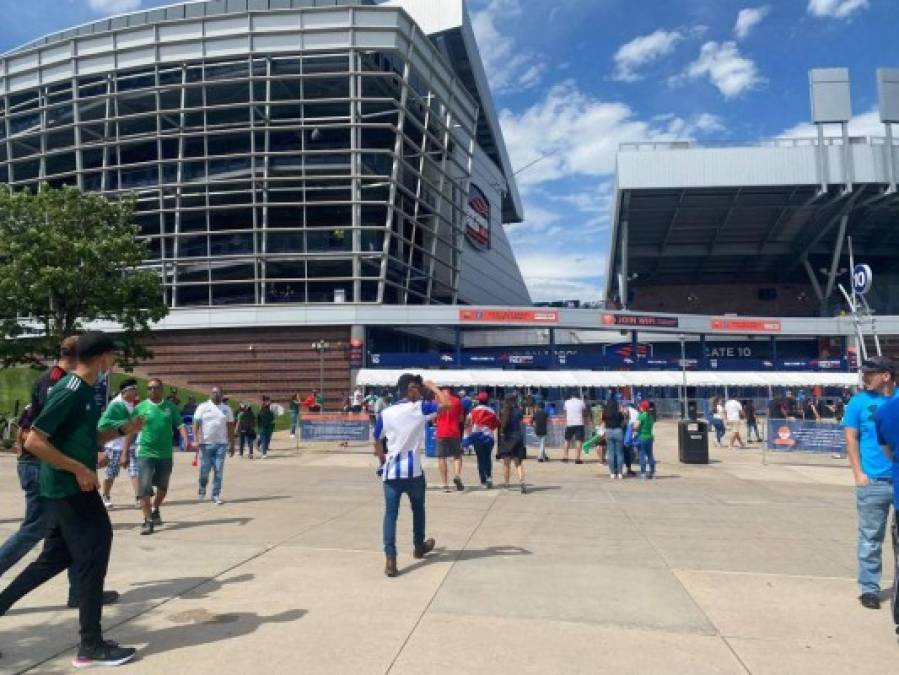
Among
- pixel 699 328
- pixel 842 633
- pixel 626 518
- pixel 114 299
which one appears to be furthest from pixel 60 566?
pixel 699 328

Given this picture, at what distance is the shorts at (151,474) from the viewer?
7559 mm

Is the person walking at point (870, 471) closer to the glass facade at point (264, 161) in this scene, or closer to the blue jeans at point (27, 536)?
the blue jeans at point (27, 536)

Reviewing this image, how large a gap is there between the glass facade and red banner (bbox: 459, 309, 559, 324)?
5.15 m

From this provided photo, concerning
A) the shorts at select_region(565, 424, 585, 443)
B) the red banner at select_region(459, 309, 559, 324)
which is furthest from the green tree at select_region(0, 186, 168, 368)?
the red banner at select_region(459, 309, 559, 324)

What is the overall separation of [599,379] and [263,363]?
20.3 meters

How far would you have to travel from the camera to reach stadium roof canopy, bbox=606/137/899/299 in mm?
52656

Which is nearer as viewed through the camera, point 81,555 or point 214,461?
point 81,555

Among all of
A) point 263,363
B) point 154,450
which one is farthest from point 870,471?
point 263,363

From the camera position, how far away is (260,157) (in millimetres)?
42844

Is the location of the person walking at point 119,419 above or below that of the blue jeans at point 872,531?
above

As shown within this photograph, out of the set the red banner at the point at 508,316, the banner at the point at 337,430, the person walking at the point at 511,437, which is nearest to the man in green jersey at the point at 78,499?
the person walking at the point at 511,437

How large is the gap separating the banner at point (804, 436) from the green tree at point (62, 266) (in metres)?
21.6

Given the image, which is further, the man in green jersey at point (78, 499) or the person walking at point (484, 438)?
the person walking at point (484, 438)

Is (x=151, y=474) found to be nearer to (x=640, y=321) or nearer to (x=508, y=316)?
(x=508, y=316)
